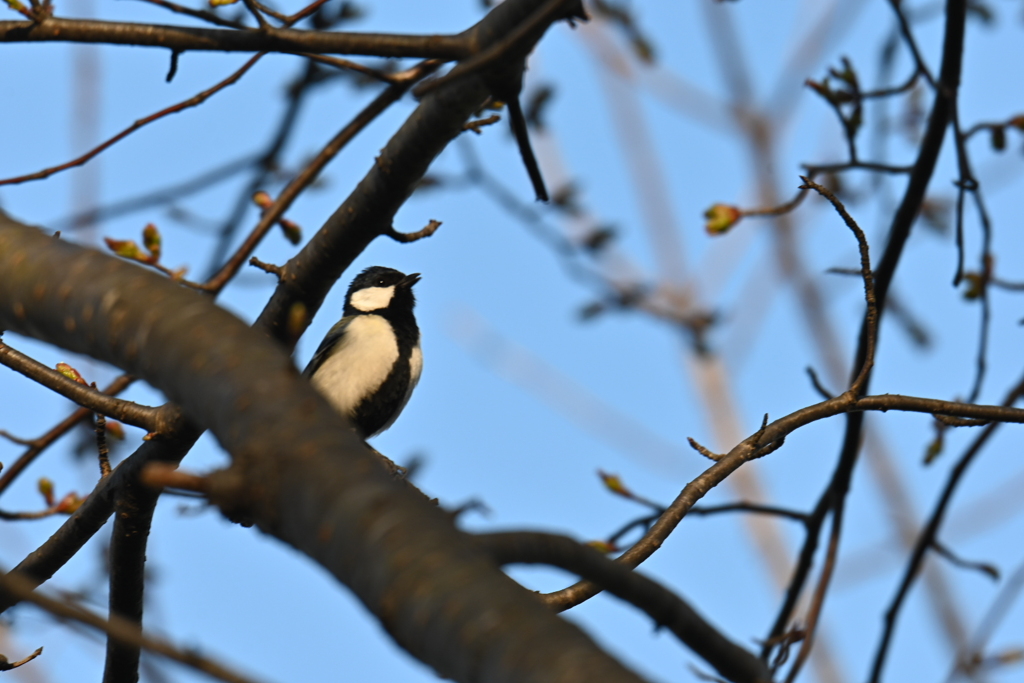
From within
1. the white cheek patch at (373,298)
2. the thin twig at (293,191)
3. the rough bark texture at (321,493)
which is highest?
the white cheek patch at (373,298)

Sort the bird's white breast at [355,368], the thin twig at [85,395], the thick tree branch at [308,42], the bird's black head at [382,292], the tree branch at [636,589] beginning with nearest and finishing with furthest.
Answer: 1. the tree branch at [636,589]
2. the thick tree branch at [308,42]
3. the thin twig at [85,395]
4. the bird's white breast at [355,368]
5. the bird's black head at [382,292]

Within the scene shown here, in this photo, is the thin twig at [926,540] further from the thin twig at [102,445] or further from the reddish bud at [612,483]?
the thin twig at [102,445]

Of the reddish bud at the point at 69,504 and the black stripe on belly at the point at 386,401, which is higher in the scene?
the black stripe on belly at the point at 386,401

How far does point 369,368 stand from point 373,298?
895 mm

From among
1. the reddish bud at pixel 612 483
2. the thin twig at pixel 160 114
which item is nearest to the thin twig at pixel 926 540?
the reddish bud at pixel 612 483

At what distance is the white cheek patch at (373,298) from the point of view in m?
5.62

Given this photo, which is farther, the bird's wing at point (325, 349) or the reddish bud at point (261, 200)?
the bird's wing at point (325, 349)

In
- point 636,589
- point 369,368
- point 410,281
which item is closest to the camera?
point 636,589

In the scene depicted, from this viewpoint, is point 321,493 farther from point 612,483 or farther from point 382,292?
point 382,292

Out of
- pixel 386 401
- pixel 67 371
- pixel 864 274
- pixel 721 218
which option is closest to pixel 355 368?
pixel 386 401

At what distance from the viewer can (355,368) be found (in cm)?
492

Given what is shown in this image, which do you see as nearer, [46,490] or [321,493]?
[321,493]

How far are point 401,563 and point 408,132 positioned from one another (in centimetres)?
139

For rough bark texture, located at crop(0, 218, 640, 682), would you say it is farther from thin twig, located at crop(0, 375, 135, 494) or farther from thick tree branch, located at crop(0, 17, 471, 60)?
thin twig, located at crop(0, 375, 135, 494)
